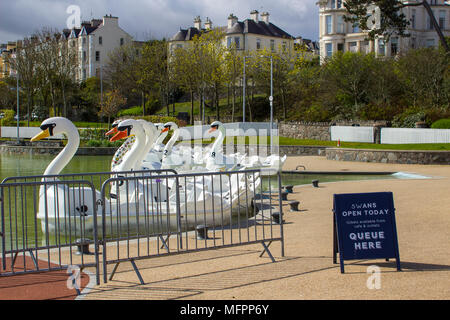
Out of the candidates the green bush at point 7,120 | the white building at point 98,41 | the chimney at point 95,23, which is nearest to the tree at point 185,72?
the green bush at point 7,120

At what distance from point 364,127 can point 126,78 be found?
39.1 m

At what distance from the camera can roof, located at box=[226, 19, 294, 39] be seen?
8262cm

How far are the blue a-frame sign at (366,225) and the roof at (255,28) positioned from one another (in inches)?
3060

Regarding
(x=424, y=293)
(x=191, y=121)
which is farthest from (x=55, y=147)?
(x=424, y=293)

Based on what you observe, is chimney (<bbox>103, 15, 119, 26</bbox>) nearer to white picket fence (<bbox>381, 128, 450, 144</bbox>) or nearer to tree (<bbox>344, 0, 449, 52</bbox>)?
tree (<bbox>344, 0, 449, 52</bbox>)

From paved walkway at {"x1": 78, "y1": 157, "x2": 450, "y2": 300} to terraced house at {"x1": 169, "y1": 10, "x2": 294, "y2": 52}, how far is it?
73571mm

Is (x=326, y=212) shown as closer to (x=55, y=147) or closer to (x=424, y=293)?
(x=424, y=293)

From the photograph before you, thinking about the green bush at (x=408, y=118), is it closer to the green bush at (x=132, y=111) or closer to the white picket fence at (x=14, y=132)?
the white picket fence at (x=14, y=132)

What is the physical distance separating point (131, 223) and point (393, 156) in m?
19.3

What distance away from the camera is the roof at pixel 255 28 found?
271 ft

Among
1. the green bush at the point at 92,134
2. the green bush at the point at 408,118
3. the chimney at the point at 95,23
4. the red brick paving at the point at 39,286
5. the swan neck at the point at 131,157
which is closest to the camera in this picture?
the red brick paving at the point at 39,286

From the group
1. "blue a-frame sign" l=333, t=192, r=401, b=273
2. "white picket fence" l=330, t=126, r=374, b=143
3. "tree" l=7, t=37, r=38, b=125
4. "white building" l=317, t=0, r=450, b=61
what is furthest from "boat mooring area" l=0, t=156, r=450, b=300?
"white building" l=317, t=0, r=450, b=61
